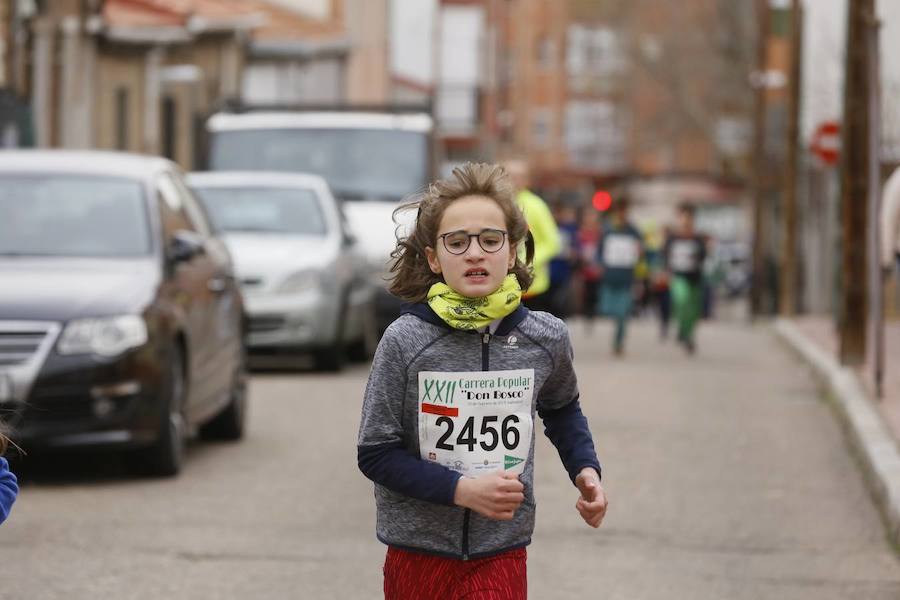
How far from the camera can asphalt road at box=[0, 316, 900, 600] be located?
313 inches

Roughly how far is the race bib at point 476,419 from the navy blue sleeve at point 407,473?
7 cm

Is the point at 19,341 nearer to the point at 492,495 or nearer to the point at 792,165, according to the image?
Answer: the point at 492,495

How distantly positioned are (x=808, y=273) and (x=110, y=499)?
101 feet

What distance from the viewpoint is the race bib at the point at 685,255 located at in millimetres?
23594

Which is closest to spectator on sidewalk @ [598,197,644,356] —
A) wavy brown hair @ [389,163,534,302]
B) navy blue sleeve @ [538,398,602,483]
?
navy blue sleeve @ [538,398,602,483]

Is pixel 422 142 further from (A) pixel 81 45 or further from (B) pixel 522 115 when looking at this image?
(B) pixel 522 115

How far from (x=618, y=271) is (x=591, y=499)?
17660 mm

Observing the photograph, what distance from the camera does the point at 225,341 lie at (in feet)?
40.4

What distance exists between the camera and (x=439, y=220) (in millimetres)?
4801

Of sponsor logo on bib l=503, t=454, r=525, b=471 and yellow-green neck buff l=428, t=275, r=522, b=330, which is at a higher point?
yellow-green neck buff l=428, t=275, r=522, b=330

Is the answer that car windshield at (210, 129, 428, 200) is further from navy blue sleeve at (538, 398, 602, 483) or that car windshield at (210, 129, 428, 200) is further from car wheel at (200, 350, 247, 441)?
navy blue sleeve at (538, 398, 602, 483)

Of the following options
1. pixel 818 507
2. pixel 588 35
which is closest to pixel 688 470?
pixel 818 507

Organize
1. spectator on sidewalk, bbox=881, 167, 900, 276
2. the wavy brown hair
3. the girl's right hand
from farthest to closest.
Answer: spectator on sidewalk, bbox=881, 167, 900, 276 < the wavy brown hair < the girl's right hand

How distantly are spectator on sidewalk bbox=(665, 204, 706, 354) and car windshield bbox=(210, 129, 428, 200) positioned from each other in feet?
11.7
